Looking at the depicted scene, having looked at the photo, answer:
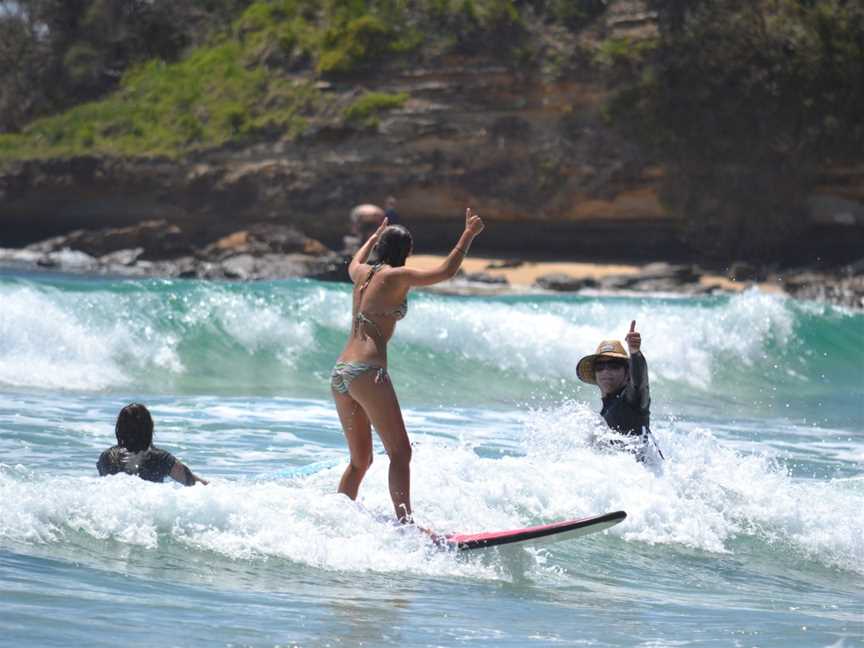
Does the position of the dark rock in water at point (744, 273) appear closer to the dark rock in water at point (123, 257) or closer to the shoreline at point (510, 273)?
the shoreline at point (510, 273)

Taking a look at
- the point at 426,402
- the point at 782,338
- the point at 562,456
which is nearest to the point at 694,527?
the point at 562,456

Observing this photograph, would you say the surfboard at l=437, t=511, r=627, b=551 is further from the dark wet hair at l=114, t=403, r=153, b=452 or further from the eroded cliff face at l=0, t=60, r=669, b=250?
the eroded cliff face at l=0, t=60, r=669, b=250

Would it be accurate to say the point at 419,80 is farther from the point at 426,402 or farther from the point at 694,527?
the point at 694,527

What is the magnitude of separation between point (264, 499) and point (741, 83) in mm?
30834

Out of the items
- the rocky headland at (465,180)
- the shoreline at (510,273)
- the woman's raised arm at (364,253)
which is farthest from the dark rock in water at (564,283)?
the woman's raised arm at (364,253)

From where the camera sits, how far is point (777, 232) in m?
35.7

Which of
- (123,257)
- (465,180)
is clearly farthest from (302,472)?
(465,180)

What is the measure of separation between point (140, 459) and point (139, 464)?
3 centimetres

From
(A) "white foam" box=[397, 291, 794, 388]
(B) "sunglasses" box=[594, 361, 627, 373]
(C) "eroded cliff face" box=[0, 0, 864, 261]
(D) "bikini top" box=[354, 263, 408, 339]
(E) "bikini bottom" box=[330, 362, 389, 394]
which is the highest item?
(C) "eroded cliff face" box=[0, 0, 864, 261]

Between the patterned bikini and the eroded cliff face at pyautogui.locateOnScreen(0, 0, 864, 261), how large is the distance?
30221 mm

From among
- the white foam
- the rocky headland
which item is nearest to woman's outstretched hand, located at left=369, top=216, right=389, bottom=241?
the white foam

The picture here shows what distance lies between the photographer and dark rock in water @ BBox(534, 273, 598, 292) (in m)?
32.2

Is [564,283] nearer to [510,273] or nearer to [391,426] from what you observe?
[510,273]

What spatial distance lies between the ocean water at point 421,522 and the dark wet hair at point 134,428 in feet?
0.85
